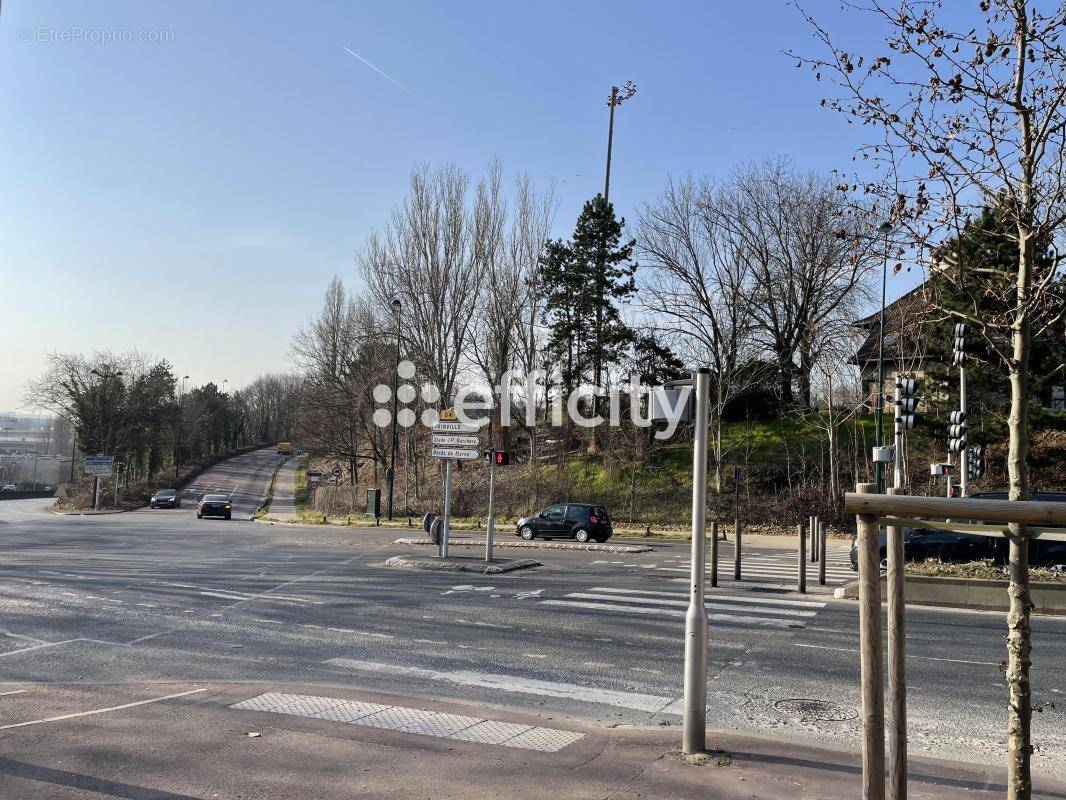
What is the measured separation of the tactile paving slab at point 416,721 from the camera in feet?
22.5

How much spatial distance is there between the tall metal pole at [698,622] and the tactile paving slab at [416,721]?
1.00 metres

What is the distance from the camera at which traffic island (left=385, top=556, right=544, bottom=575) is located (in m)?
20.0

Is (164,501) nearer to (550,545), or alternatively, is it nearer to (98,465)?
(98,465)

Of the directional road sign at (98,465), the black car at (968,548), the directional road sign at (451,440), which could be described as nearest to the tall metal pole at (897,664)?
the black car at (968,548)

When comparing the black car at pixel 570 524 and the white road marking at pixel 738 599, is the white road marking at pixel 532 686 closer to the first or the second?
the white road marking at pixel 738 599

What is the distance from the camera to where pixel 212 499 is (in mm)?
49531

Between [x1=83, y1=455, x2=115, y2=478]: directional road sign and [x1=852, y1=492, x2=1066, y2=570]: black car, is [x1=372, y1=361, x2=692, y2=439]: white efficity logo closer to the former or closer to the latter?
[x1=83, y1=455, x2=115, y2=478]: directional road sign

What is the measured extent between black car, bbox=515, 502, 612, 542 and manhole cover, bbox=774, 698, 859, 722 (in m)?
22.7

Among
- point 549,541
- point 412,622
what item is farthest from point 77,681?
point 549,541

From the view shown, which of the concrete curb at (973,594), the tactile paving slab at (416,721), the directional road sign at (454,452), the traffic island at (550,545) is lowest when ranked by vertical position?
the traffic island at (550,545)

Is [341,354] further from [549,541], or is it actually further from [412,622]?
[412,622]

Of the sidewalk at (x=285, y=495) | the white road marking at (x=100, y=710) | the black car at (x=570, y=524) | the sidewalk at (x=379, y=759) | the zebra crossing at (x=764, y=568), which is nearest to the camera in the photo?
the sidewalk at (x=379, y=759)

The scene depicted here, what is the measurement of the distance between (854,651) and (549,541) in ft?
66.9

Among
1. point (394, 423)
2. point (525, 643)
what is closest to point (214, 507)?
point (394, 423)
